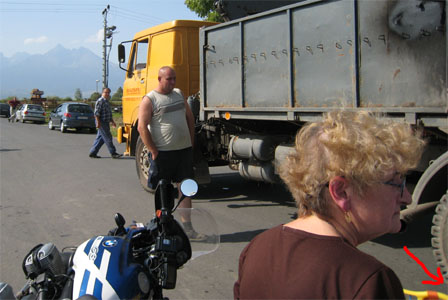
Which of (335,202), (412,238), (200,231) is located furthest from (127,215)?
(335,202)

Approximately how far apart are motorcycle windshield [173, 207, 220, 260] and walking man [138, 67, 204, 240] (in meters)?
3.11

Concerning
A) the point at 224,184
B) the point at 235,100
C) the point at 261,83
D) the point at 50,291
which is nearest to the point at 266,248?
the point at 50,291

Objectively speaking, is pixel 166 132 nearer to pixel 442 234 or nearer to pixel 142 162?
pixel 142 162

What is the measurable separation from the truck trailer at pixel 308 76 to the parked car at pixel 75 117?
1592 cm

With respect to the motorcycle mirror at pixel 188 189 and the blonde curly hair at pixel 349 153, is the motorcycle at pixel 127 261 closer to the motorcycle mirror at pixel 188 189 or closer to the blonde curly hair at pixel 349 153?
the motorcycle mirror at pixel 188 189

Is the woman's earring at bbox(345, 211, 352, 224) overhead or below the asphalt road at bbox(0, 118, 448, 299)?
overhead

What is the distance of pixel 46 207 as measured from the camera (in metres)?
6.80

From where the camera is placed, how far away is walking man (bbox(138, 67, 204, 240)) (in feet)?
17.2

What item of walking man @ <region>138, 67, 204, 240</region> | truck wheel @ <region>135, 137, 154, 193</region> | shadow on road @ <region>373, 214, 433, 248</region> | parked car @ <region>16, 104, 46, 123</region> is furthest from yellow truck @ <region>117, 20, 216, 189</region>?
parked car @ <region>16, 104, 46, 123</region>

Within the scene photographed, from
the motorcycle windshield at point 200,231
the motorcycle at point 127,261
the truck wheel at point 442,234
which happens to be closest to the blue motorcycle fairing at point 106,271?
the motorcycle at point 127,261

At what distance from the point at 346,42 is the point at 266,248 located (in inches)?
138

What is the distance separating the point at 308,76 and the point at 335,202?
372 centimetres

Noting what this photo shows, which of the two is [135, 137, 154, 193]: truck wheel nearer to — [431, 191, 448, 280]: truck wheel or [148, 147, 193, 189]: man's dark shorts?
[148, 147, 193, 189]: man's dark shorts

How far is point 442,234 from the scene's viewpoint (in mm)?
3756
